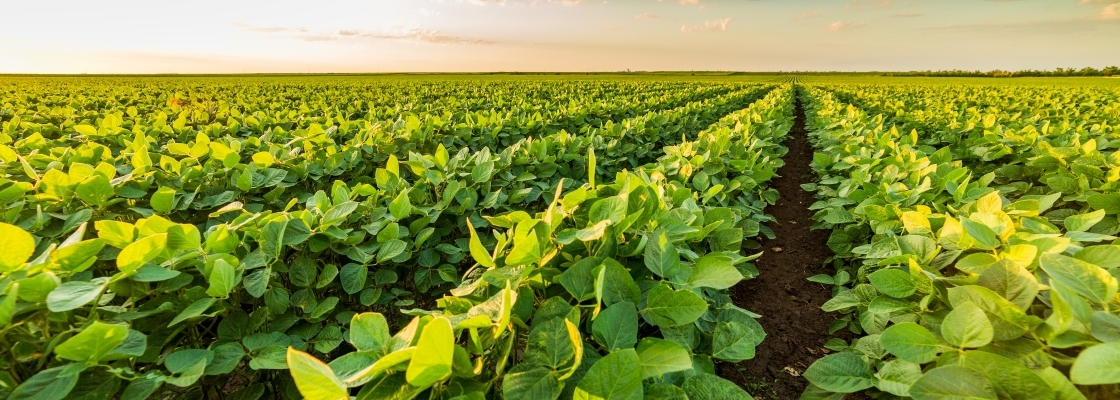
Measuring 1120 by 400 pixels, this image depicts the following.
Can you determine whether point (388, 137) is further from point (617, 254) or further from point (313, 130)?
point (617, 254)

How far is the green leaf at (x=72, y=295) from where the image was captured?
982mm

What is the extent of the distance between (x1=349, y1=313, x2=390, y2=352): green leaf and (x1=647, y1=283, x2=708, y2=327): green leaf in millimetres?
628

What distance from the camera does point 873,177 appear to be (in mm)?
3416

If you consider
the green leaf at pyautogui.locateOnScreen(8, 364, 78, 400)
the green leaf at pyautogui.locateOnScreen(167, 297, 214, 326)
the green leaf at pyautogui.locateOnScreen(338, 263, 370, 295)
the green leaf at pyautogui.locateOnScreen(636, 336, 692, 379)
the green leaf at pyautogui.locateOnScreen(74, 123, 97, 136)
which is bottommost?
the green leaf at pyautogui.locateOnScreen(338, 263, 370, 295)

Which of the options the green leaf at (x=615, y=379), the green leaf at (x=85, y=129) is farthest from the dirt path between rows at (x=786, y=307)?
the green leaf at (x=85, y=129)

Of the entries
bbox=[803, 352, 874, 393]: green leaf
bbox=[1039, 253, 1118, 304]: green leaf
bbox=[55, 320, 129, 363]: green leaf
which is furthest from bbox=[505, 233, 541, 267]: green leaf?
bbox=[1039, 253, 1118, 304]: green leaf

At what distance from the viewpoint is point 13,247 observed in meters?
1.14

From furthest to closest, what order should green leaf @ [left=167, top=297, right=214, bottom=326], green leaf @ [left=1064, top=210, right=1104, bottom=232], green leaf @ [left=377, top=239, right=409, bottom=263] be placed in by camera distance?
green leaf @ [left=377, top=239, right=409, bottom=263] → green leaf @ [left=1064, top=210, right=1104, bottom=232] → green leaf @ [left=167, top=297, right=214, bottom=326]

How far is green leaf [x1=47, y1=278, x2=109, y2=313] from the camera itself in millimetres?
982

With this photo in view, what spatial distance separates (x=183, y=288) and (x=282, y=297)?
0.31 metres

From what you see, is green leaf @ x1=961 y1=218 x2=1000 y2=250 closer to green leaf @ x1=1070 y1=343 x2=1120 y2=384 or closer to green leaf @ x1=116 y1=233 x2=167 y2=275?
green leaf @ x1=1070 y1=343 x2=1120 y2=384

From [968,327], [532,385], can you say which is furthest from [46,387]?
[968,327]

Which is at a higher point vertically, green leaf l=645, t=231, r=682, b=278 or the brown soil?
green leaf l=645, t=231, r=682, b=278

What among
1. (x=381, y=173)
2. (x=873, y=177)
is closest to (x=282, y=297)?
(x=381, y=173)
